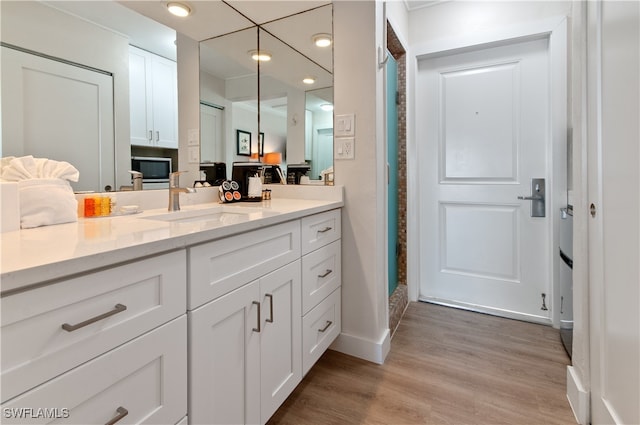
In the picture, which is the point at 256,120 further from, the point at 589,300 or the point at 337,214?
the point at 589,300

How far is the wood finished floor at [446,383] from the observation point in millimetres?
1408

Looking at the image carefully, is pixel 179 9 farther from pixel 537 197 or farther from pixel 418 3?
pixel 537 197

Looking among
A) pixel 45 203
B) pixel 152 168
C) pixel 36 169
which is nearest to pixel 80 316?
pixel 45 203

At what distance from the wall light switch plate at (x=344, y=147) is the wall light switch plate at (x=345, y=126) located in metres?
0.03

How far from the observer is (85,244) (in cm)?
73

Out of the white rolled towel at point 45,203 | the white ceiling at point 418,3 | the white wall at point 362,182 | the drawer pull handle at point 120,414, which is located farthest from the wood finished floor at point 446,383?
the white ceiling at point 418,3

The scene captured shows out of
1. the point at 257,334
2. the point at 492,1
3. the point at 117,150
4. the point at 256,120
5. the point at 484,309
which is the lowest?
the point at 484,309

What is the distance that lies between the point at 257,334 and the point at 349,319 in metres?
0.87

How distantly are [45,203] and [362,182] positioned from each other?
1347mm

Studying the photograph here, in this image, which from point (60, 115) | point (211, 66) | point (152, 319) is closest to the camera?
point (152, 319)

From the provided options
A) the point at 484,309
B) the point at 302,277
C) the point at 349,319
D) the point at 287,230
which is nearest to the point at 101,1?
the point at 287,230

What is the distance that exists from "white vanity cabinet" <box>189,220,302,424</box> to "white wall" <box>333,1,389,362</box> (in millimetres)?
526

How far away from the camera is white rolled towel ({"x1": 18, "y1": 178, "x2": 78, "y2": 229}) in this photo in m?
0.97

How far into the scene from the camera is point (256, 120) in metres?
2.14
